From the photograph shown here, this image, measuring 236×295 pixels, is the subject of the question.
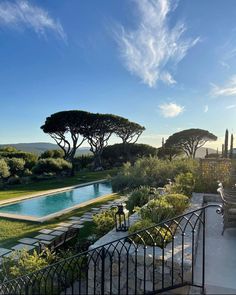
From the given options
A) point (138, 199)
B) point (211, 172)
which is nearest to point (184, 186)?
point (138, 199)

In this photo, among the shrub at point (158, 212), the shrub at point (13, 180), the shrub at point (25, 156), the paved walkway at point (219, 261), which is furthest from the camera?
the shrub at point (25, 156)

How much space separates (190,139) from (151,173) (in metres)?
23.0

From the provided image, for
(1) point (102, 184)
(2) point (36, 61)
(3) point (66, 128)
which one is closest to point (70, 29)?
(2) point (36, 61)

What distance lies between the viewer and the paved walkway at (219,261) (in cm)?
271

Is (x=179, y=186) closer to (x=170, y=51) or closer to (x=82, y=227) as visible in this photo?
(x=82, y=227)

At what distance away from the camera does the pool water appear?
10422 millimetres

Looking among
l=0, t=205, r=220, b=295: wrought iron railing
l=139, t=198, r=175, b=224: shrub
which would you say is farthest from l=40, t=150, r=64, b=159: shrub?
l=0, t=205, r=220, b=295: wrought iron railing

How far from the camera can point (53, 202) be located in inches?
491

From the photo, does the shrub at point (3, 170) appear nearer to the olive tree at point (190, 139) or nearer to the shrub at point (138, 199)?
the shrub at point (138, 199)

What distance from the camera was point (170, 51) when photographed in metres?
9.21

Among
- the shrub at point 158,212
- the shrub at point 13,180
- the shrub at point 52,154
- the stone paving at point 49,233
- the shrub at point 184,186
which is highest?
the shrub at point 52,154

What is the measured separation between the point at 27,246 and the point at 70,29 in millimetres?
7135

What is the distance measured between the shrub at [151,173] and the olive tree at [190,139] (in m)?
21.6

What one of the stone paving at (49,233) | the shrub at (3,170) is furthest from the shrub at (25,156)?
the stone paving at (49,233)
